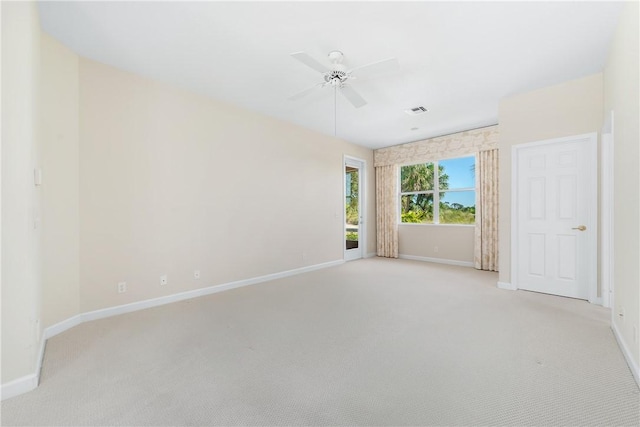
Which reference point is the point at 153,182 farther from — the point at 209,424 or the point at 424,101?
the point at 424,101

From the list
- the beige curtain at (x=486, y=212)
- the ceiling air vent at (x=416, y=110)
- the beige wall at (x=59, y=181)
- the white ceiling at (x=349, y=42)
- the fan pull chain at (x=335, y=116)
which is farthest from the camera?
the beige curtain at (x=486, y=212)

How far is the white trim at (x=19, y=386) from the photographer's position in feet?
5.67

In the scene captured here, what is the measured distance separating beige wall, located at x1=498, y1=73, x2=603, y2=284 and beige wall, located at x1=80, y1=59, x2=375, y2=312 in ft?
10.4

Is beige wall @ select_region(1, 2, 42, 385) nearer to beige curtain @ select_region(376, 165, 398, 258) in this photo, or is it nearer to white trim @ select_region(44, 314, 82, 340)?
white trim @ select_region(44, 314, 82, 340)

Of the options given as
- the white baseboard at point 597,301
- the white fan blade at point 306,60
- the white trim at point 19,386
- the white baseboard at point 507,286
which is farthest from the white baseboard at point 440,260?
the white trim at point 19,386

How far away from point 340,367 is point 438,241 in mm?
4991

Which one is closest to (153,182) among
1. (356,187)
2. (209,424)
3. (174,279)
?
(174,279)

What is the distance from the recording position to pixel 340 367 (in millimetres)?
2080

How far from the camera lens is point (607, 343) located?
8.00 feet

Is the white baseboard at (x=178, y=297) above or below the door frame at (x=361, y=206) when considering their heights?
below

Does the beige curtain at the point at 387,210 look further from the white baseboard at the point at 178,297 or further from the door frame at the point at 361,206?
the white baseboard at the point at 178,297

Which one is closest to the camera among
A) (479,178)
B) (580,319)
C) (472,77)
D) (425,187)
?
(580,319)

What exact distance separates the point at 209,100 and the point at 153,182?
4.65 feet

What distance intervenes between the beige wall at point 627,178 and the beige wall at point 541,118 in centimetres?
92
